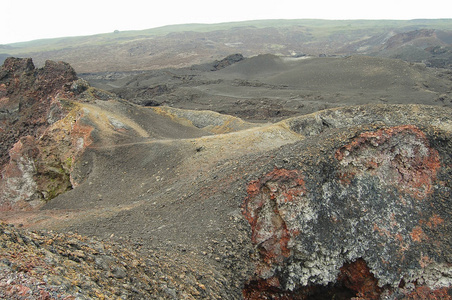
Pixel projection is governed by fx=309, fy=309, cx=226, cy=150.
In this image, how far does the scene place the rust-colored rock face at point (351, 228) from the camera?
25.9 ft

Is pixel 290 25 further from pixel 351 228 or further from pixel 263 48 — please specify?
pixel 351 228

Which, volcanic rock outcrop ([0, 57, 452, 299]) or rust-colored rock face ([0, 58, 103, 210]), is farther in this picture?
rust-colored rock face ([0, 58, 103, 210])

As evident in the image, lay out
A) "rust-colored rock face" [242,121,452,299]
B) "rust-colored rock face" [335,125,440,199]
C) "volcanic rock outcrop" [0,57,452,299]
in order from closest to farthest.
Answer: "volcanic rock outcrop" [0,57,452,299]
"rust-colored rock face" [242,121,452,299]
"rust-colored rock face" [335,125,440,199]

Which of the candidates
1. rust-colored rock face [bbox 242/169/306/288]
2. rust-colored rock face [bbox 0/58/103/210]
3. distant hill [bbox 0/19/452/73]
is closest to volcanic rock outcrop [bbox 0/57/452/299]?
rust-colored rock face [bbox 242/169/306/288]

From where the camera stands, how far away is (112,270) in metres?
5.23

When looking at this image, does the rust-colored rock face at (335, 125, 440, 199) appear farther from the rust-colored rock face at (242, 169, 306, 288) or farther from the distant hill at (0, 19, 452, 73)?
the distant hill at (0, 19, 452, 73)

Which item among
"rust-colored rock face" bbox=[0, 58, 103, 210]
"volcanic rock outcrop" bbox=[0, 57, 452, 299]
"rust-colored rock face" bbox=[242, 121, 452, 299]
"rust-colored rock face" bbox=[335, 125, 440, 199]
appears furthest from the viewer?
"rust-colored rock face" bbox=[0, 58, 103, 210]

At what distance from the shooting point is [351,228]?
27.0 ft

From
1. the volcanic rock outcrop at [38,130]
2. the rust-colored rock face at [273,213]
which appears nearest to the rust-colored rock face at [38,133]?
the volcanic rock outcrop at [38,130]

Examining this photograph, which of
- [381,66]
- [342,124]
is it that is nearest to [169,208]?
[342,124]

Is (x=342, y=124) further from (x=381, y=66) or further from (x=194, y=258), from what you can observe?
(x=381, y=66)

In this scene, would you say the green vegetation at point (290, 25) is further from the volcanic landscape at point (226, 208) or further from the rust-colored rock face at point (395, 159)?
the rust-colored rock face at point (395, 159)

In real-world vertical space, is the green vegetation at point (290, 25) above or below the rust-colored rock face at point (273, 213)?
above

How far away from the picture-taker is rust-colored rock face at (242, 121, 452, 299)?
789cm
